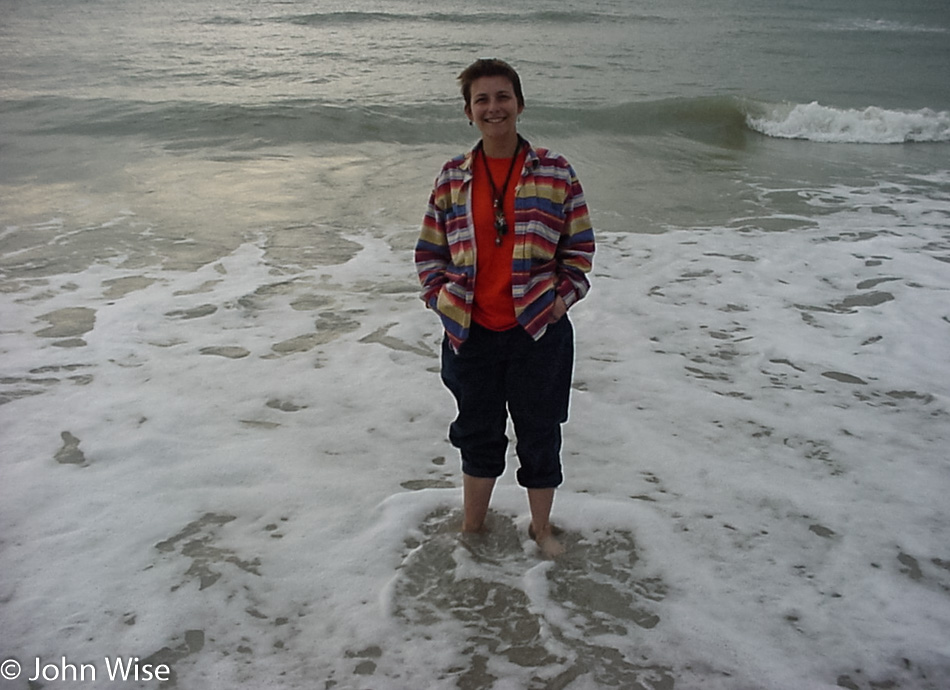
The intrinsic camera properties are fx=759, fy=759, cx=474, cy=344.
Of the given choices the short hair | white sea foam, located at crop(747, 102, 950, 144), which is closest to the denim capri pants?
the short hair

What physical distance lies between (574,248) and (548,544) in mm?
1254

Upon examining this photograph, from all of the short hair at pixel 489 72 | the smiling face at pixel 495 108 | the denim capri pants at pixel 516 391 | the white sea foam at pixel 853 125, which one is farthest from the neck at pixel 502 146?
the white sea foam at pixel 853 125

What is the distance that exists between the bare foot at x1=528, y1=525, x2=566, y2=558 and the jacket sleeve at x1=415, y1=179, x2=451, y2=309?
3.65 feet

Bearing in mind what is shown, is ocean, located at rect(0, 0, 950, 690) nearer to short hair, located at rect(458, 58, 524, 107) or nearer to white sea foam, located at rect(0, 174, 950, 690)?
white sea foam, located at rect(0, 174, 950, 690)

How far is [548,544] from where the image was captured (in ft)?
10.3

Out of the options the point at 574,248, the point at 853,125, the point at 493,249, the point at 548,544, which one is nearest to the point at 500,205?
the point at 493,249

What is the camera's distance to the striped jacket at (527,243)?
102 inches

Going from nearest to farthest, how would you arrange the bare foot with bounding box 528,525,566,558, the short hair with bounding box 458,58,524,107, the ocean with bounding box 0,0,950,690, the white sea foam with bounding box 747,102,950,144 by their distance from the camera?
the short hair with bounding box 458,58,524,107 → the ocean with bounding box 0,0,950,690 → the bare foot with bounding box 528,525,566,558 → the white sea foam with bounding box 747,102,950,144

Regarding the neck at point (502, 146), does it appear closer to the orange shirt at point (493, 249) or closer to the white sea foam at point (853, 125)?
the orange shirt at point (493, 249)

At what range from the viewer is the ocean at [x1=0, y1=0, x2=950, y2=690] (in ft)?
8.89

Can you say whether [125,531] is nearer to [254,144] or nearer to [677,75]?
[254,144]

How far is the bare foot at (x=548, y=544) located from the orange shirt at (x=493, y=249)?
993 mm

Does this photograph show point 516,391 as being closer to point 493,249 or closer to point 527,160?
point 493,249

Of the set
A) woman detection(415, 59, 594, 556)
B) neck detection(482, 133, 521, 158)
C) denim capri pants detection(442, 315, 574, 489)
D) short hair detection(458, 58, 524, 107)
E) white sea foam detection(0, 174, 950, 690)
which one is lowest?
white sea foam detection(0, 174, 950, 690)
